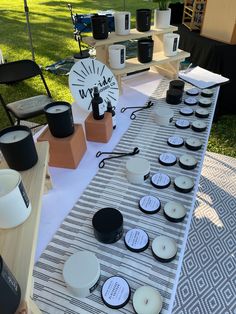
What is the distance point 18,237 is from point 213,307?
80 centimetres

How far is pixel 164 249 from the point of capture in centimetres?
62

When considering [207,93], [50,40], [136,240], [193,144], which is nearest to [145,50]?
[207,93]

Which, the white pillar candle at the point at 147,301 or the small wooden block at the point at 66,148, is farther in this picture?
the small wooden block at the point at 66,148

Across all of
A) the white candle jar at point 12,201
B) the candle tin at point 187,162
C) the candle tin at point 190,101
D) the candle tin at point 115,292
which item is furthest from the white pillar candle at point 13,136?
the candle tin at point 190,101

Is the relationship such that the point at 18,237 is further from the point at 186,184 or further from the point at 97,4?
the point at 97,4

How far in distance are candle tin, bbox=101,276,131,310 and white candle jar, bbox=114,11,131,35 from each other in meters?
1.11

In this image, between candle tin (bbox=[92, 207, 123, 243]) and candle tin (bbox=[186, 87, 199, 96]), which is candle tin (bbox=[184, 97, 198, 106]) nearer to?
candle tin (bbox=[186, 87, 199, 96])

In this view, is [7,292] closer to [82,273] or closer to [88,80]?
[82,273]

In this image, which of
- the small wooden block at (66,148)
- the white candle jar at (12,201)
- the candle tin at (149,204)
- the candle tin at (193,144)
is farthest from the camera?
the candle tin at (193,144)

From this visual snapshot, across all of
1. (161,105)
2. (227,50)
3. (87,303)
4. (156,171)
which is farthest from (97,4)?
(87,303)

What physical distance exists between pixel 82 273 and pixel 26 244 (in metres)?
0.15

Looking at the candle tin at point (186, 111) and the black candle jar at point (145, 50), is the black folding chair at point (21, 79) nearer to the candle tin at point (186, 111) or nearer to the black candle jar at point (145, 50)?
the black candle jar at point (145, 50)

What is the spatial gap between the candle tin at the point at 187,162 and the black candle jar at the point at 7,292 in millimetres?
613

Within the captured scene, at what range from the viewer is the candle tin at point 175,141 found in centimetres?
96
